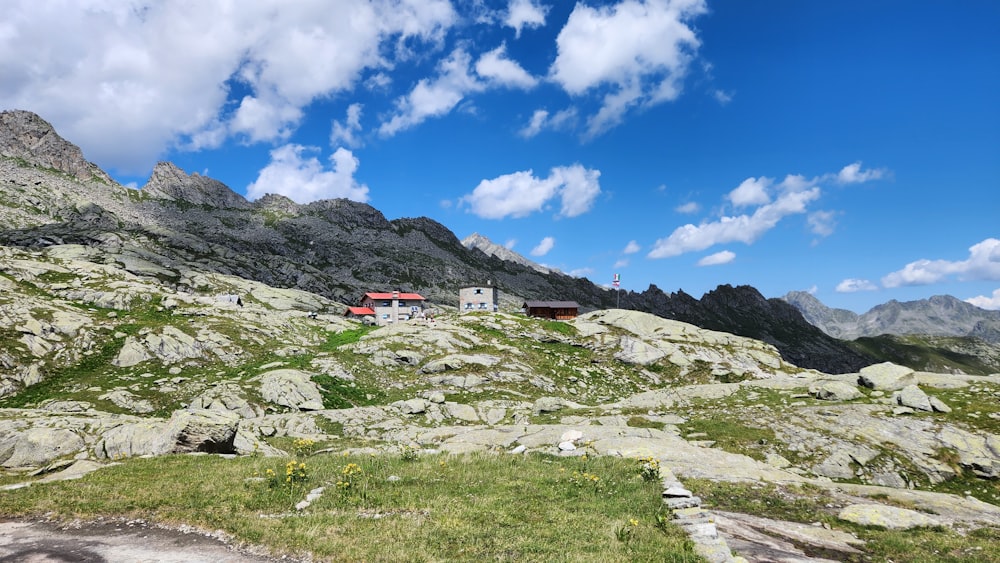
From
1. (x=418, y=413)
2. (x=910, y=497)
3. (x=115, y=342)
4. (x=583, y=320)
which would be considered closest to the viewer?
(x=910, y=497)

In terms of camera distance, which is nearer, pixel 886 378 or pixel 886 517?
pixel 886 517

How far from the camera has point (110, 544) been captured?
12.4 m

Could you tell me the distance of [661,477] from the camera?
1933 centimetres

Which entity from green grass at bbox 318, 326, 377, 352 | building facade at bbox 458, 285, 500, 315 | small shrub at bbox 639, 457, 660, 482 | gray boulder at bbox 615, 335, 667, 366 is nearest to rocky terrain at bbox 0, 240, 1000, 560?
gray boulder at bbox 615, 335, 667, 366

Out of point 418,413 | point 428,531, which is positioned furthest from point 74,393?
point 428,531

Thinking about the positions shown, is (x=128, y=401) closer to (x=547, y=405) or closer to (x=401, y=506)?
(x=547, y=405)

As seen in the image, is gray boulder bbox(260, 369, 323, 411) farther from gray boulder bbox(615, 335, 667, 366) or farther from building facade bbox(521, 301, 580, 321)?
building facade bbox(521, 301, 580, 321)

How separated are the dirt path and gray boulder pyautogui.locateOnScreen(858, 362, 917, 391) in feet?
190

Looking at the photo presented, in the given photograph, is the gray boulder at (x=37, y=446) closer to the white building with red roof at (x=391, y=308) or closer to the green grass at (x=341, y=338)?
the green grass at (x=341, y=338)

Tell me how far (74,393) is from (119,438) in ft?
79.4

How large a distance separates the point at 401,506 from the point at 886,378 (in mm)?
56526

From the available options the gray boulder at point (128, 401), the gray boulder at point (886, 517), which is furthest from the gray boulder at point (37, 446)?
the gray boulder at point (886, 517)

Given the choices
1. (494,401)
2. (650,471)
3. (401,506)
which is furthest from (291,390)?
(650,471)

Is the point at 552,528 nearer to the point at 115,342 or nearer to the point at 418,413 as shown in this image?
the point at 418,413
